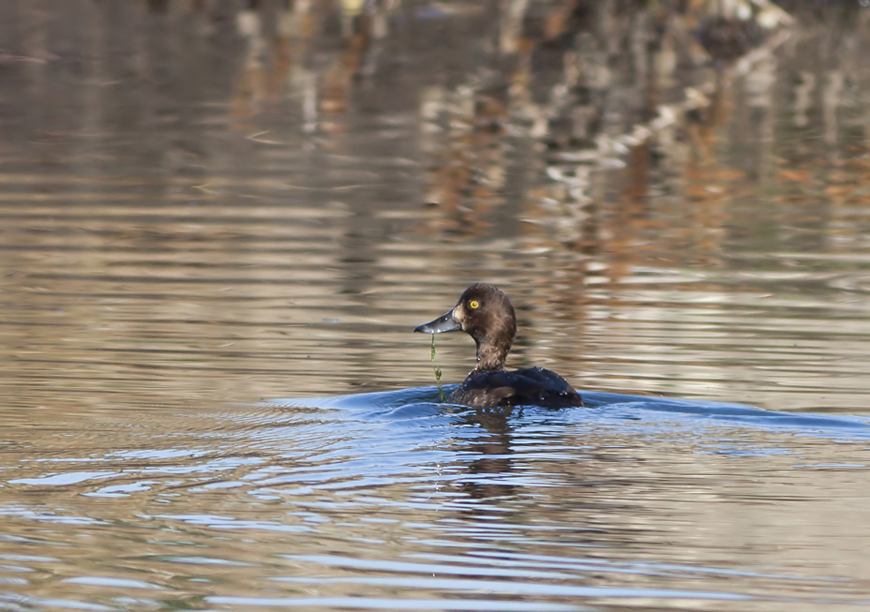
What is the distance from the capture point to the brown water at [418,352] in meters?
5.50

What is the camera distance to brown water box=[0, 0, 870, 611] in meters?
5.50

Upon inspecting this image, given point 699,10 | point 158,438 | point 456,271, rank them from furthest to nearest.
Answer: point 699,10
point 456,271
point 158,438

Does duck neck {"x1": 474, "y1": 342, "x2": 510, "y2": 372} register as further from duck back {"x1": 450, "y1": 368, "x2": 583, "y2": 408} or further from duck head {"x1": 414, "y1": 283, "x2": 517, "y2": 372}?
duck back {"x1": 450, "y1": 368, "x2": 583, "y2": 408}

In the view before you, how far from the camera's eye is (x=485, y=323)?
9.78 m

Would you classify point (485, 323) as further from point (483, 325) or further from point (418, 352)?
point (418, 352)

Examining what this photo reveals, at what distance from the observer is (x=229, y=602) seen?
5031 mm

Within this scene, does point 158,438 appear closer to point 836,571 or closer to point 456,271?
point 836,571

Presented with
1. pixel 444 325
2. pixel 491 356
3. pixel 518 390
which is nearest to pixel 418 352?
pixel 444 325

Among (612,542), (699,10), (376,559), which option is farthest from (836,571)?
(699,10)

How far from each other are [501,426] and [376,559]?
2682mm

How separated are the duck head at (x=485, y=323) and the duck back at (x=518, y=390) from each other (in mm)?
910

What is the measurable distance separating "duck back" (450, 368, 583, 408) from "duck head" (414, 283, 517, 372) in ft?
2.99

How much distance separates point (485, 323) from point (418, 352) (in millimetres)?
716

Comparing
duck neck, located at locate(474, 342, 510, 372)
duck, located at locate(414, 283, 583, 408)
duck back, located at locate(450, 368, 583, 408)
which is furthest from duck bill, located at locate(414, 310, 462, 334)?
duck back, located at locate(450, 368, 583, 408)
